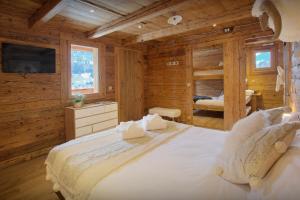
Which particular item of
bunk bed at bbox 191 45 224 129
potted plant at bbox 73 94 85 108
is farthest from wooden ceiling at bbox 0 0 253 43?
bunk bed at bbox 191 45 224 129

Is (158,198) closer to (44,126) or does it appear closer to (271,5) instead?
(271,5)

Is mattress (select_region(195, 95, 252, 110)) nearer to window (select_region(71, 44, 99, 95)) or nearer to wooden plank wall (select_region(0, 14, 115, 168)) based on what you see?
window (select_region(71, 44, 99, 95))

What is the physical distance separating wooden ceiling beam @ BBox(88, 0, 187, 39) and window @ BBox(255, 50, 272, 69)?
3.72 metres

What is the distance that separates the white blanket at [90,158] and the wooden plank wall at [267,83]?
3.84m

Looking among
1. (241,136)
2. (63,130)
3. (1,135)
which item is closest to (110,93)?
(63,130)

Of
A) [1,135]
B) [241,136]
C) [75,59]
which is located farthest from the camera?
[75,59]

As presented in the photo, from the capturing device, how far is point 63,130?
135 inches

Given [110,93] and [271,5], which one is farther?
[110,93]

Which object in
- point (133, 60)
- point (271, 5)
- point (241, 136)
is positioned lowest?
point (241, 136)

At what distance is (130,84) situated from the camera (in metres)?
4.70

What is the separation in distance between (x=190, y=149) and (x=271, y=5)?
1241 millimetres

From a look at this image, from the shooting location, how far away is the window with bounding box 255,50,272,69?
15.5 ft

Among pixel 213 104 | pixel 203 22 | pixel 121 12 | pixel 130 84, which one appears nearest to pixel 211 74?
pixel 213 104

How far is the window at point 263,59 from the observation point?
15.5 ft
